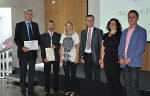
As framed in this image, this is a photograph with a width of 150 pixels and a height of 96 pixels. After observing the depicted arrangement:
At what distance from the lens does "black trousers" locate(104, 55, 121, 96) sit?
3.16 meters

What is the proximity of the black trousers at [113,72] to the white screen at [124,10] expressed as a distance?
8.13 feet

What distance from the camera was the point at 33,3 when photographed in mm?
7031

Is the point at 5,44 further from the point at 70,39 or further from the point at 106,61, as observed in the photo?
the point at 106,61

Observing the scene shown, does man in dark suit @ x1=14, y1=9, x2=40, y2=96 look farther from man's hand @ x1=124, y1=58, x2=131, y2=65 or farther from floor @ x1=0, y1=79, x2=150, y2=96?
man's hand @ x1=124, y1=58, x2=131, y2=65

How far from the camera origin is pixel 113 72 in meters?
3.19

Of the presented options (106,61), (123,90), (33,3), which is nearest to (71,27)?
(106,61)

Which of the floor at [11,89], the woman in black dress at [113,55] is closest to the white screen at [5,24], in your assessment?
the floor at [11,89]

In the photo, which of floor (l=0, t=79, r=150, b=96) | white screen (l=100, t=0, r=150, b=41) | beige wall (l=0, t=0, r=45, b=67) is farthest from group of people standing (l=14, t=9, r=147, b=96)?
beige wall (l=0, t=0, r=45, b=67)

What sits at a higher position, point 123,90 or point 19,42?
point 19,42

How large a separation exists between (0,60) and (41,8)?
2.39 meters

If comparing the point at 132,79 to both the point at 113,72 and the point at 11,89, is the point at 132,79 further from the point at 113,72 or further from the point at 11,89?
the point at 11,89

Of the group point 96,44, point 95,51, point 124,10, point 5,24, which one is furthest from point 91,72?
point 5,24

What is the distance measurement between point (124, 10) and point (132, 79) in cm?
309

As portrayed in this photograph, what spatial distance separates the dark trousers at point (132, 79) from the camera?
116 inches
